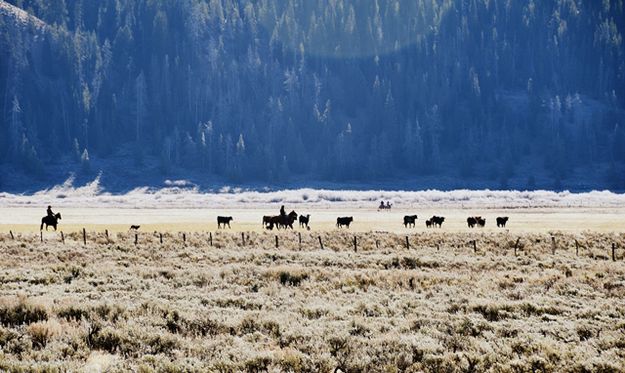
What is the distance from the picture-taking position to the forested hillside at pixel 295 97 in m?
154

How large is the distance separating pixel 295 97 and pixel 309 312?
16060 cm

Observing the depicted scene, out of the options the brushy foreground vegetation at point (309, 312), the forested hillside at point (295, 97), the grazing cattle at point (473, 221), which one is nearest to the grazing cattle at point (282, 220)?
the grazing cattle at point (473, 221)

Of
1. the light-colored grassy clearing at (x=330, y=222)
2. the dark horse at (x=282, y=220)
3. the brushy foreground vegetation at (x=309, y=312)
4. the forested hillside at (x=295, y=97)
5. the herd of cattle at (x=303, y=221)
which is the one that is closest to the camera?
the brushy foreground vegetation at (x=309, y=312)

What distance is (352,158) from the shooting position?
15900 cm

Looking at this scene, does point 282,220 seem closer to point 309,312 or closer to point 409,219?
point 409,219

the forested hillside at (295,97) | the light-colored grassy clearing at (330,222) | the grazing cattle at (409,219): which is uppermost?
the forested hillside at (295,97)

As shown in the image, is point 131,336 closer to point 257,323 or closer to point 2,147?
point 257,323

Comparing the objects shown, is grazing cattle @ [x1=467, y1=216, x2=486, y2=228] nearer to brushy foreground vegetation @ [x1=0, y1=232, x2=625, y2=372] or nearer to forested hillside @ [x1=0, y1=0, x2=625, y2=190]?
brushy foreground vegetation @ [x1=0, y1=232, x2=625, y2=372]

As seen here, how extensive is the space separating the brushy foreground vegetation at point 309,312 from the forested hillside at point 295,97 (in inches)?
4581

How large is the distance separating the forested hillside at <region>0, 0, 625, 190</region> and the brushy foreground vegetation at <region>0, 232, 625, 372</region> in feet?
382

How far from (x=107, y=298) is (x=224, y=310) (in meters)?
4.38

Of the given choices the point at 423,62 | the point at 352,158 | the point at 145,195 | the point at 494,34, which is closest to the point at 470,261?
the point at 145,195

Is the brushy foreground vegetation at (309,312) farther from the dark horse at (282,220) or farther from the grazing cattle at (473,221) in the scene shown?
the grazing cattle at (473,221)

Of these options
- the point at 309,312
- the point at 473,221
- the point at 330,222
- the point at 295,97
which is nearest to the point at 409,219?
the point at 473,221
